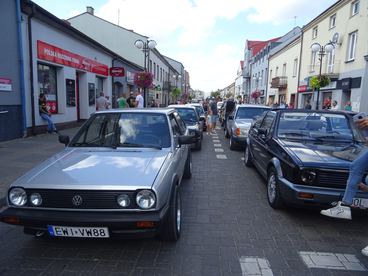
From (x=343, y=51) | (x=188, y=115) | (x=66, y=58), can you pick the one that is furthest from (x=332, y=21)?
(x=66, y=58)

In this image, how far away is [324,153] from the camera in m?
4.49

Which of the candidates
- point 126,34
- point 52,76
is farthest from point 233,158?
point 126,34

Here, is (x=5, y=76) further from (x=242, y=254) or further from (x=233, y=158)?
(x=242, y=254)

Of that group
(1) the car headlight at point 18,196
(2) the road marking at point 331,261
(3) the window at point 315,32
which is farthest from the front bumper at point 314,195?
(3) the window at point 315,32

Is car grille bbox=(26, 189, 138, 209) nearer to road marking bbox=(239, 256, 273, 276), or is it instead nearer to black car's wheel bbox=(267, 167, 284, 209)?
road marking bbox=(239, 256, 273, 276)

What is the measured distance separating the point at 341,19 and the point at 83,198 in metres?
24.5

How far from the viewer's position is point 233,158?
30.2ft

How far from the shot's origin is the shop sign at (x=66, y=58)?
12.1 m

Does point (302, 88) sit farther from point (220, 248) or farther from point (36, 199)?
point (36, 199)

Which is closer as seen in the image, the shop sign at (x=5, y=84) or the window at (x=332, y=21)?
the shop sign at (x=5, y=84)

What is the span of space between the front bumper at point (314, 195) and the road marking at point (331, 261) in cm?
71

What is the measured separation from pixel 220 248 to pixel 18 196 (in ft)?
7.62

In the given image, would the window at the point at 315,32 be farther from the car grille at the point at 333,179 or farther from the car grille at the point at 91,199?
the car grille at the point at 91,199

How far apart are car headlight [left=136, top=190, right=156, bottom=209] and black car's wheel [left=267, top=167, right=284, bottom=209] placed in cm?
234
